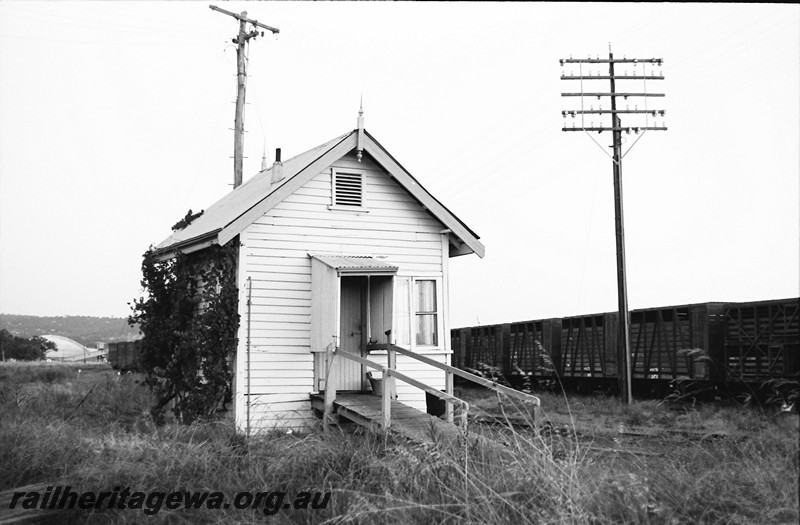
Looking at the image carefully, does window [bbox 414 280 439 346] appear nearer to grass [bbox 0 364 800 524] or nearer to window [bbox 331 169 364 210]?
window [bbox 331 169 364 210]

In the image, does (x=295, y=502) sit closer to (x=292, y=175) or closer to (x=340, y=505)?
(x=340, y=505)

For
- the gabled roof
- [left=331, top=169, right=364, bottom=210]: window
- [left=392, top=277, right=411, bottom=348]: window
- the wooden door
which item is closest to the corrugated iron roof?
the gabled roof

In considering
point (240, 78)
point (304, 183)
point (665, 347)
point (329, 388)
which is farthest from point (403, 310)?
point (240, 78)

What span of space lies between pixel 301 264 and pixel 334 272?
1.16m

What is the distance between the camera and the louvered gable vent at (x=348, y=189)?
1402 centimetres

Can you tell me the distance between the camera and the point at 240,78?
24.7m

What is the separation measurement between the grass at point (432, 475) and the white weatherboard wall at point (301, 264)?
5.65ft

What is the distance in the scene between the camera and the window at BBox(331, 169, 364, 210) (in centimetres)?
1400

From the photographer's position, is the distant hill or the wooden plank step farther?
the distant hill

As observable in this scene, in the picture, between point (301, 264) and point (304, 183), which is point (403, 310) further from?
point (304, 183)

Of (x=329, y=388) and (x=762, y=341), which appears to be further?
(x=762, y=341)

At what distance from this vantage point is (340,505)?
666cm

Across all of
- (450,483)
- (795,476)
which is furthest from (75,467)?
(795,476)

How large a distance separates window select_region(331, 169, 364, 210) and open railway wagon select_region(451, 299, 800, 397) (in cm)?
386
